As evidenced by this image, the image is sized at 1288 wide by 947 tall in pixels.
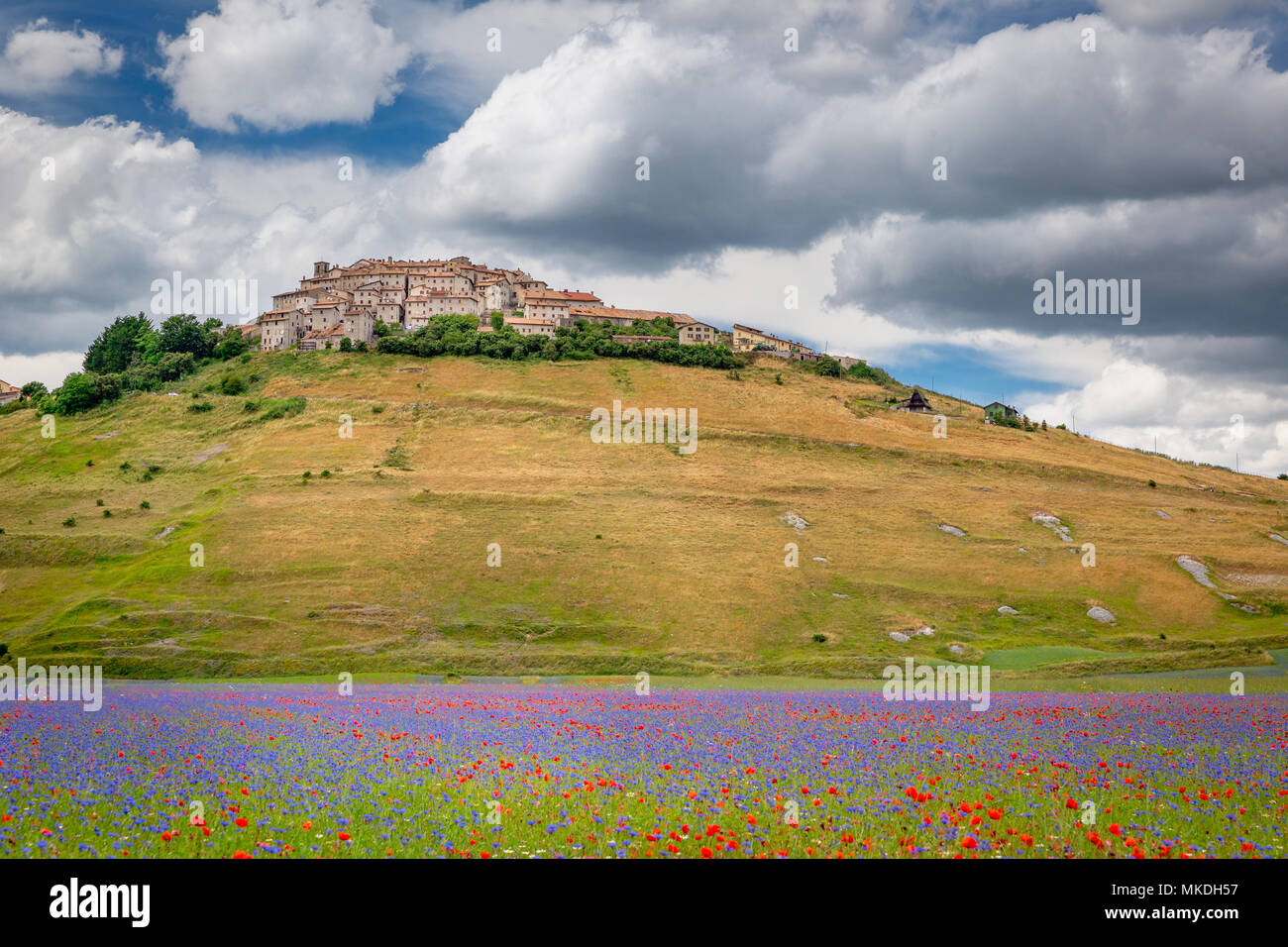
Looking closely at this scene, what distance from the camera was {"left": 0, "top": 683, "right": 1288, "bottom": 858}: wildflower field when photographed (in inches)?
543

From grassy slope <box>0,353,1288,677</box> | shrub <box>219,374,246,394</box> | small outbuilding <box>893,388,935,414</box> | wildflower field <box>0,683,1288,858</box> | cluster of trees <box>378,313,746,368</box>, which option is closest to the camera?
wildflower field <box>0,683,1288,858</box>

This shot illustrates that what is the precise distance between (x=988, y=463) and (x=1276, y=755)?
377 ft

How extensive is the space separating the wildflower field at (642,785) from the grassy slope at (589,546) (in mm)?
30905

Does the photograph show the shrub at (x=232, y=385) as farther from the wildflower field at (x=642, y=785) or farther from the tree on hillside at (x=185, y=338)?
the wildflower field at (x=642, y=785)

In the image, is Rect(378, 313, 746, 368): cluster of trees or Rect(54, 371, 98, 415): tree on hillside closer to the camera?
Rect(54, 371, 98, 415): tree on hillside

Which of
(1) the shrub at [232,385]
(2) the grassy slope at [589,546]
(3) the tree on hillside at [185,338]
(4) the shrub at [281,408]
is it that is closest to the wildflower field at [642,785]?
(2) the grassy slope at [589,546]

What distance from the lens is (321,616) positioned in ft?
228

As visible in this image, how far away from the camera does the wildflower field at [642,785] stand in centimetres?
1380

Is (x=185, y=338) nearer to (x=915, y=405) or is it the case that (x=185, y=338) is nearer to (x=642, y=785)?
(x=915, y=405)

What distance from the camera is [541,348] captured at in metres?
192

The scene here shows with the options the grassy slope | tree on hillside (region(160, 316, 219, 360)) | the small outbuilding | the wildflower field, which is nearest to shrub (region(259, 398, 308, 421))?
the grassy slope

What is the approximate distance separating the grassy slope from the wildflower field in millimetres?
30905

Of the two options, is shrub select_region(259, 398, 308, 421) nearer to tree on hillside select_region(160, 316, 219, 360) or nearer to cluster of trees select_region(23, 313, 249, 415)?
cluster of trees select_region(23, 313, 249, 415)
